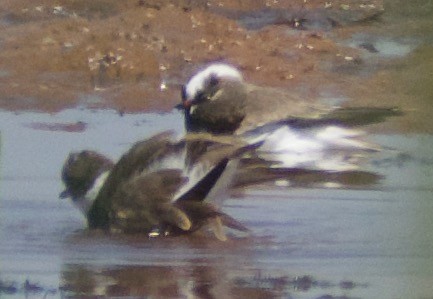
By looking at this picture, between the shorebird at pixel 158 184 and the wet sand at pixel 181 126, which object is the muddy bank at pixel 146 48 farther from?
the shorebird at pixel 158 184

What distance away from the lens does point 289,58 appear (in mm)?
2533

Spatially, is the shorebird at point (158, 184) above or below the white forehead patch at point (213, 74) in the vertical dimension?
below

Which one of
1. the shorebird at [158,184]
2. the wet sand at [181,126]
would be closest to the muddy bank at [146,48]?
the wet sand at [181,126]

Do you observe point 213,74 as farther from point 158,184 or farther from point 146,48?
point 158,184

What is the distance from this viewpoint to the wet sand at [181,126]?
2.38 m

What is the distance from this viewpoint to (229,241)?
241cm

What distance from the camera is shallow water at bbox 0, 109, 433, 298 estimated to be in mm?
2381

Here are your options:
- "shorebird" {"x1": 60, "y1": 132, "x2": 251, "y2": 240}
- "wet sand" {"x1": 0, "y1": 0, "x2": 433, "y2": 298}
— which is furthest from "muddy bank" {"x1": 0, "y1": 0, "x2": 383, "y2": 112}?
"shorebird" {"x1": 60, "y1": 132, "x2": 251, "y2": 240}

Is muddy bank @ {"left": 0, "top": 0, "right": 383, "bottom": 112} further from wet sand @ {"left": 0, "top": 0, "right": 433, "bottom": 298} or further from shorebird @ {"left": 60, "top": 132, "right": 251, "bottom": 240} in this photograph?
shorebird @ {"left": 60, "top": 132, "right": 251, "bottom": 240}

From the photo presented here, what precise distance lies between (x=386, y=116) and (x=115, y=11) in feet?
2.05

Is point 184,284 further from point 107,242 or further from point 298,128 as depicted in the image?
point 298,128

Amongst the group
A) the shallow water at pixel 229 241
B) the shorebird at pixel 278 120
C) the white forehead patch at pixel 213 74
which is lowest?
the shallow water at pixel 229 241

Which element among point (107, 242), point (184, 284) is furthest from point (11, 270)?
point (184, 284)

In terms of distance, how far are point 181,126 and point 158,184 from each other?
13 centimetres
